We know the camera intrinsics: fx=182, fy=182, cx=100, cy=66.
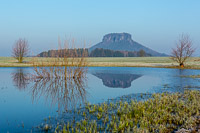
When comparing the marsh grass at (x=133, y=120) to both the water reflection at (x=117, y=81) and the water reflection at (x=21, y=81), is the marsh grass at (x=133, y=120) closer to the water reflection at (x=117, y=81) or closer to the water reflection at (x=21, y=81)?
the water reflection at (x=117, y=81)

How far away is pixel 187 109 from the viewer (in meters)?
9.36

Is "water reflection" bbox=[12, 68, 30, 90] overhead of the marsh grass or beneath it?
overhead

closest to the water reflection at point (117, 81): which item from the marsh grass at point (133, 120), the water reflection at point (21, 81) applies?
the water reflection at point (21, 81)

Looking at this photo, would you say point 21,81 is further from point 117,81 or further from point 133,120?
point 133,120

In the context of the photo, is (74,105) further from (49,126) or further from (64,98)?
(49,126)

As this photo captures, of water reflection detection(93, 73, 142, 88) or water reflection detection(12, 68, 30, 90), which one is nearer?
water reflection detection(12, 68, 30, 90)

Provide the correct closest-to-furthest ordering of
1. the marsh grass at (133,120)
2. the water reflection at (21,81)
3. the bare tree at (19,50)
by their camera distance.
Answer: the marsh grass at (133,120), the water reflection at (21,81), the bare tree at (19,50)

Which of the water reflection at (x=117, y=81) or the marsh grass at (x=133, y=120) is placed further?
the water reflection at (x=117, y=81)

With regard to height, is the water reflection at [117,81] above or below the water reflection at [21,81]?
below

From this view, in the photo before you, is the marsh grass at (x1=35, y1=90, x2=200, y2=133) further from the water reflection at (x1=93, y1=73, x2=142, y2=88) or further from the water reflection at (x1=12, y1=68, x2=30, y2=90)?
the water reflection at (x1=12, y1=68, x2=30, y2=90)

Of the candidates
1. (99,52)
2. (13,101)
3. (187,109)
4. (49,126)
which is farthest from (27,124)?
(99,52)

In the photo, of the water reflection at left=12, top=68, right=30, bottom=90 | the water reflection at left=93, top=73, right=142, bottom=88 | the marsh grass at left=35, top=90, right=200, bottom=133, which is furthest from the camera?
the water reflection at left=93, top=73, right=142, bottom=88

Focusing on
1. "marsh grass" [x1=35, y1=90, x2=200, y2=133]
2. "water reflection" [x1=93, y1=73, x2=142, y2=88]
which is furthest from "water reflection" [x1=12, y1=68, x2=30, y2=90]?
"marsh grass" [x1=35, y1=90, x2=200, y2=133]

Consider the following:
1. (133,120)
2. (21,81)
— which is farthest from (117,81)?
(133,120)
